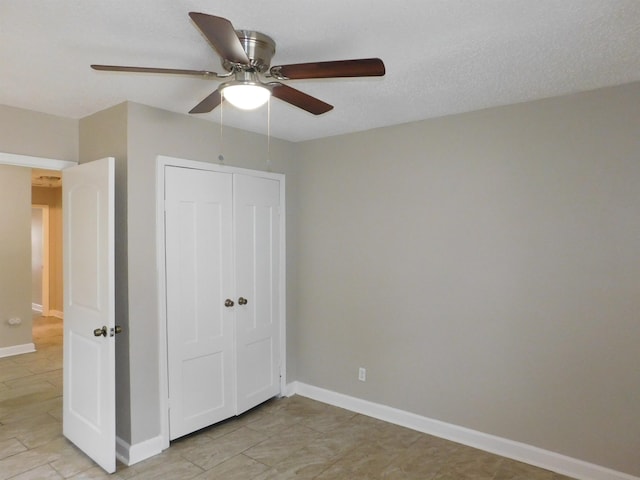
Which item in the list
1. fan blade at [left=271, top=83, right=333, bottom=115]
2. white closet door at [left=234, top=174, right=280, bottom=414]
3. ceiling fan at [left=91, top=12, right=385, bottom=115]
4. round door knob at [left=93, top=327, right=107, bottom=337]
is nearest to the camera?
ceiling fan at [left=91, top=12, right=385, bottom=115]

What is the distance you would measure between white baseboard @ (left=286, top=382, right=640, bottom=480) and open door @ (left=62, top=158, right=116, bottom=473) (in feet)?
5.70

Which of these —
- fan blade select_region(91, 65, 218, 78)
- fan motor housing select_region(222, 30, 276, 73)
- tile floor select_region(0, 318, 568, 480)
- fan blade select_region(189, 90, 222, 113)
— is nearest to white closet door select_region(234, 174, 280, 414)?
tile floor select_region(0, 318, 568, 480)

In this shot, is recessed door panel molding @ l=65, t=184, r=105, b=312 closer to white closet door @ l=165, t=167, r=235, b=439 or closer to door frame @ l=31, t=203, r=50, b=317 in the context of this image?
white closet door @ l=165, t=167, r=235, b=439

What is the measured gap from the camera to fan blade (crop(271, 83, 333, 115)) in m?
1.89

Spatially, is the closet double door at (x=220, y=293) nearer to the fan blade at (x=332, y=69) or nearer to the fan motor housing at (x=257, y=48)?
the fan motor housing at (x=257, y=48)

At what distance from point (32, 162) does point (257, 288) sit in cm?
196

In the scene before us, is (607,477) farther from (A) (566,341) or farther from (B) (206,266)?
(B) (206,266)

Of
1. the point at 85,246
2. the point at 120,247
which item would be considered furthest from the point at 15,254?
the point at 120,247

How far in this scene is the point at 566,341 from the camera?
8.85 ft

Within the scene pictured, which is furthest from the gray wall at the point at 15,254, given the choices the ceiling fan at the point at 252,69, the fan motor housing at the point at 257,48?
the fan motor housing at the point at 257,48

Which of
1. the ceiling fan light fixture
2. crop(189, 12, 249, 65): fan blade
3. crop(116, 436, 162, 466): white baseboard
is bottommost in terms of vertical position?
crop(116, 436, 162, 466): white baseboard

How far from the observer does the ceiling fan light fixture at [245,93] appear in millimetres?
1719

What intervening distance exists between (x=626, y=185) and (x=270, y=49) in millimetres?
2284

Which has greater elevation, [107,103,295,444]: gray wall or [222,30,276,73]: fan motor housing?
[222,30,276,73]: fan motor housing
